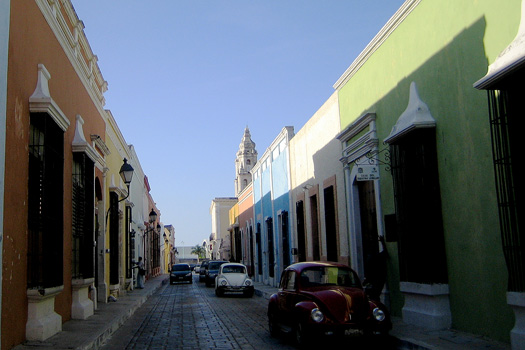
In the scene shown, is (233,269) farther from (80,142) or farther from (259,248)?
(80,142)

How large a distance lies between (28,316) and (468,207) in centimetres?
713

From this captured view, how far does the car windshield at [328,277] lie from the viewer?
32.8 feet

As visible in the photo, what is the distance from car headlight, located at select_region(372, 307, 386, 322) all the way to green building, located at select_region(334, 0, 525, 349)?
1483 mm

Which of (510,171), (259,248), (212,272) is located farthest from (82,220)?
(259,248)

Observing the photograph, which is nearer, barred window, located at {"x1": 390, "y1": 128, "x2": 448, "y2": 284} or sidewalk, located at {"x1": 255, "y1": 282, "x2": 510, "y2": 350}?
sidewalk, located at {"x1": 255, "y1": 282, "x2": 510, "y2": 350}

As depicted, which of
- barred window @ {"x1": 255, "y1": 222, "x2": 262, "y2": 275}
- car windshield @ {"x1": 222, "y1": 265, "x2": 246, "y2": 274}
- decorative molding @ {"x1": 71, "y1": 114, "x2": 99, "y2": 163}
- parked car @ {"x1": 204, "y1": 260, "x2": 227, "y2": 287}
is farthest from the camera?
parked car @ {"x1": 204, "y1": 260, "x2": 227, "y2": 287}

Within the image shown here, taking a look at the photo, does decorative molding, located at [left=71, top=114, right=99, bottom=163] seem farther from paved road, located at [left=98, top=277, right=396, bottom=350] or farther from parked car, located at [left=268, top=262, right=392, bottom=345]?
parked car, located at [left=268, top=262, right=392, bottom=345]

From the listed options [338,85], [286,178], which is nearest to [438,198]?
[338,85]

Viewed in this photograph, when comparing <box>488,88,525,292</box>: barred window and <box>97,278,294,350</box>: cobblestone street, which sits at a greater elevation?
<box>488,88,525,292</box>: barred window

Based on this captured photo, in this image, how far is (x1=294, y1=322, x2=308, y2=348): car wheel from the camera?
8.94 meters

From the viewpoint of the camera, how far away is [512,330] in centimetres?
755

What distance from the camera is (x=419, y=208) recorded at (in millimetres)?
10734

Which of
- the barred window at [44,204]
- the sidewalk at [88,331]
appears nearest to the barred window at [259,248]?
the sidewalk at [88,331]

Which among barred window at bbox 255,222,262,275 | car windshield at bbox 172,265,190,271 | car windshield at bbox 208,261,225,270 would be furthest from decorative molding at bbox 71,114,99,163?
car windshield at bbox 172,265,190,271
